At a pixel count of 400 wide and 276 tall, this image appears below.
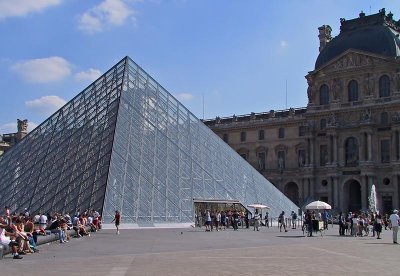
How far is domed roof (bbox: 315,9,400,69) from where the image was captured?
2452 inches

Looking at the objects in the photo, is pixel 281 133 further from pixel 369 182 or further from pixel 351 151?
pixel 369 182

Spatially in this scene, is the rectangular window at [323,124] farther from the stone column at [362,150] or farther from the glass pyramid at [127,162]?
the glass pyramid at [127,162]

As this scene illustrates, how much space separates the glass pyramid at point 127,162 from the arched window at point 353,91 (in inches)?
1114

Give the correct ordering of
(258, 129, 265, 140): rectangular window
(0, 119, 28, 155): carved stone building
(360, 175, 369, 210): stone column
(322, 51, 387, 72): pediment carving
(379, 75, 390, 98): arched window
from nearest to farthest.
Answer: (360, 175, 369, 210): stone column → (379, 75, 390, 98): arched window → (322, 51, 387, 72): pediment carving → (258, 129, 265, 140): rectangular window → (0, 119, 28, 155): carved stone building

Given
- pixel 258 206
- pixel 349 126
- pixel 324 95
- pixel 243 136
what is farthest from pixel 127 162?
pixel 243 136

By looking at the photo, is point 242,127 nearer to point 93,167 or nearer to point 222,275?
point 93,167

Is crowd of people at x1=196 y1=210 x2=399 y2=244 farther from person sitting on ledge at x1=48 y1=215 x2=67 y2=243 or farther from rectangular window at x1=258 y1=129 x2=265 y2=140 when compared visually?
rectangular window at x1=258 y1=129 x2=265 y2=140

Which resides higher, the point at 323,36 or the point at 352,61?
the point at 323,36

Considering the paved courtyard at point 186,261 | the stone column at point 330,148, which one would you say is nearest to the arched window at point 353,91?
the stone column at point 330,148

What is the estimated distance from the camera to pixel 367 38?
64.1m

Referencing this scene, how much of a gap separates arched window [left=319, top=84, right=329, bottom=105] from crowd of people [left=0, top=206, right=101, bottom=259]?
44808mm

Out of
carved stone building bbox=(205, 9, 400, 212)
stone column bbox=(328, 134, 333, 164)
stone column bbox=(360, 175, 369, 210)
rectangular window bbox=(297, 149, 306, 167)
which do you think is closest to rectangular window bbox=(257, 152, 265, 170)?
carved stone building bbox=(205, 9, 400, 212)

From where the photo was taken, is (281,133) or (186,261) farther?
(281,133)

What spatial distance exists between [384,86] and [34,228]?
49.8m
